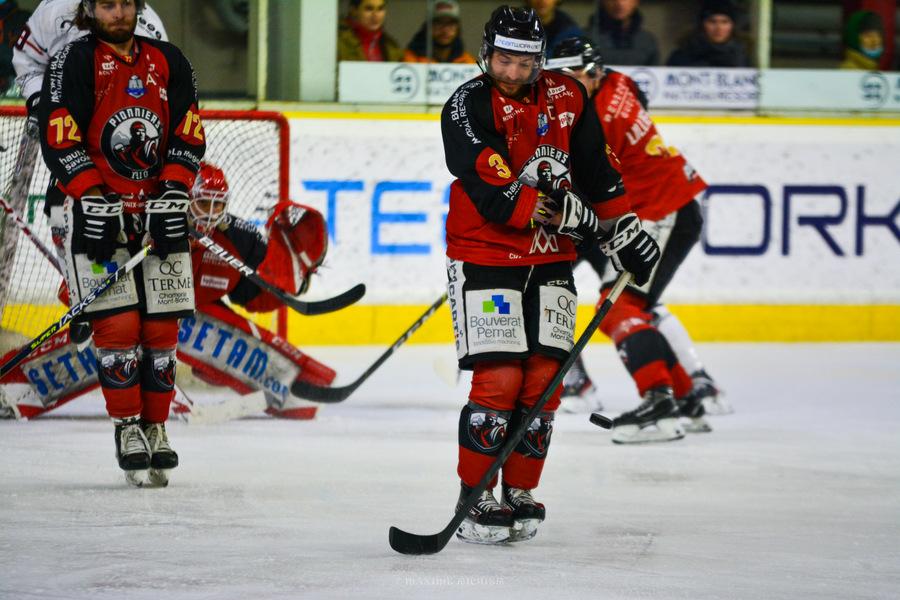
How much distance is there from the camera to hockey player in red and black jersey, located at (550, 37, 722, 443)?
182 inches

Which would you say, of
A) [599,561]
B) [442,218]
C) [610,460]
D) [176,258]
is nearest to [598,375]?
[442,218]

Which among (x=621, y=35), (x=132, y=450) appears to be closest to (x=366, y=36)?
(x=621, y=35)

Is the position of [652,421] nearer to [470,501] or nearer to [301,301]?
[301,301]

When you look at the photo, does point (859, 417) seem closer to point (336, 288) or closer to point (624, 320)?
point (624, 320)

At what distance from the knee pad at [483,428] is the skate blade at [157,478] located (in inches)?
36.3

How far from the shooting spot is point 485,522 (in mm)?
3158

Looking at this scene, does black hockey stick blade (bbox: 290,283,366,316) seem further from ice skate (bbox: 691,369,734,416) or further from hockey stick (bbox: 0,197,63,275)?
ice skate (bbox: 691,369,734,416)

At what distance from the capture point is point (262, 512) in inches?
135

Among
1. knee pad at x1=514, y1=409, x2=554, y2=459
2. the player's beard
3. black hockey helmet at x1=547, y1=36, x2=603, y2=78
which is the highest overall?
the player's beard

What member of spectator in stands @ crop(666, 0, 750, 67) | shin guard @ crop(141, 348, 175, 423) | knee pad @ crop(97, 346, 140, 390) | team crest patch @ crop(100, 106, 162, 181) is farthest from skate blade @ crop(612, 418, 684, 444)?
spectator in stands @ crop(666, 0, 750, 67)

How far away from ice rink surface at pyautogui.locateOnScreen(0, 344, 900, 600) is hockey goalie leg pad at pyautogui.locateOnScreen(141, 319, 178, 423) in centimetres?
20

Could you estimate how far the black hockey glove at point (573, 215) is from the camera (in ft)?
10.2

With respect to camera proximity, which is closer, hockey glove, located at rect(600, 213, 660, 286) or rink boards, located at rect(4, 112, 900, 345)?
hockey glove, located at rect(600, 213, 660, 286)

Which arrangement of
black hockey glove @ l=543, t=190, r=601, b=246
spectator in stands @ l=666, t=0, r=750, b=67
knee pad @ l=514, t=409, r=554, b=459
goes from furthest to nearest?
1. spectator in stands @ l=666, t=0, r=750, b=67
2. knee pad @ l=514, t=409, r=554, b=459
3. black hockey glove @ l=543, t=190, r=601, b=246
